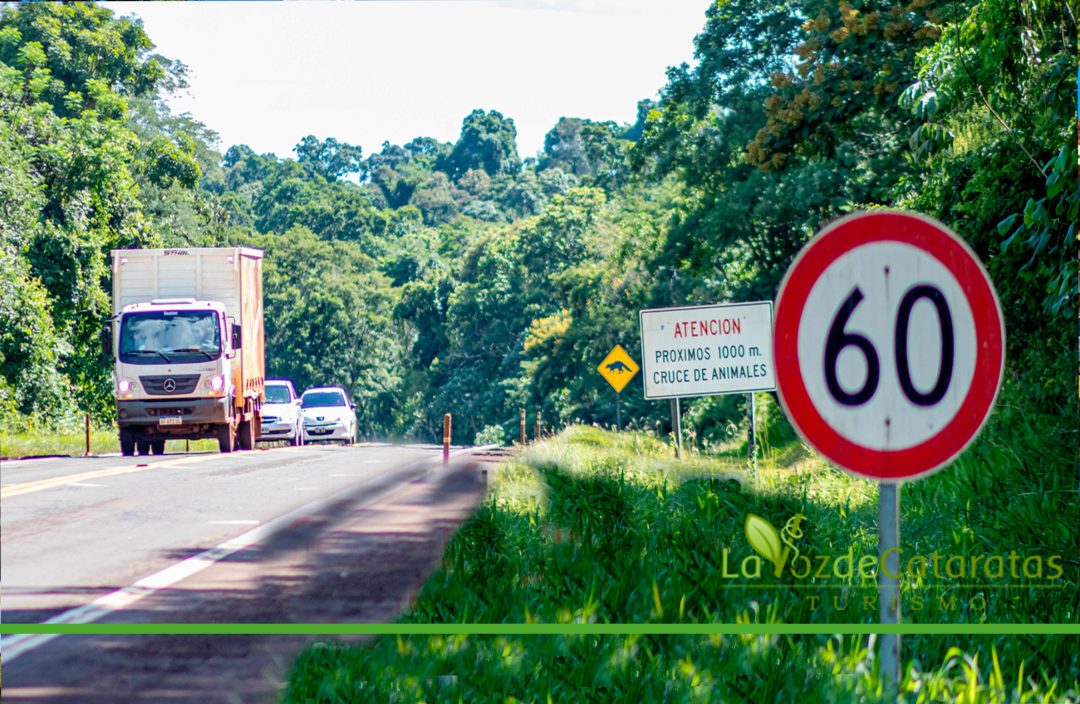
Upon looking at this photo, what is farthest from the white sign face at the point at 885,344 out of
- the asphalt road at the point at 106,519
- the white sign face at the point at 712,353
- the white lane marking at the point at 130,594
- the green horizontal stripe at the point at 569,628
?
the asphalt road at the point at 106,519

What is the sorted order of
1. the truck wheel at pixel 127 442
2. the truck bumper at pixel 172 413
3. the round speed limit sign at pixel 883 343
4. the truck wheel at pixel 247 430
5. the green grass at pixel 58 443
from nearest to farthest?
the round speed limit sign at pixel 883 343, the green grass at pixel 58 443, the truck wheel at pixel 127 442, the truck bumper at pixel 172 413, the truck wheel at pixel 247 430

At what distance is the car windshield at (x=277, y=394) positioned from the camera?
15.9ft

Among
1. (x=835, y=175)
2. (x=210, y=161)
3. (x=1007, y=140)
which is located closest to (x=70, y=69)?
(x=210, y=161)

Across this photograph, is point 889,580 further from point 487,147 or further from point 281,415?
point 281,415

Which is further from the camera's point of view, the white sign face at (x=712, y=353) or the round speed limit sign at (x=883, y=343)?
the white sign face at (x=712, y=353)

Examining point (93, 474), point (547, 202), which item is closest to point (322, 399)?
point (93, 474)

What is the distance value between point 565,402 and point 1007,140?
2142 mm

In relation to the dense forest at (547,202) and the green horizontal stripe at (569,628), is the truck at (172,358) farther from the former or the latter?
the green horizontal stripe at (569,628)

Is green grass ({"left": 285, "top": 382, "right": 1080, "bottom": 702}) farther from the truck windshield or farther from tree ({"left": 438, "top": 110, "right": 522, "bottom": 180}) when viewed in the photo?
the truck windshield

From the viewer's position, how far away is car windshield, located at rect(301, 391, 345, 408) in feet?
16.6

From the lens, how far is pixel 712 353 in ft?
14.9

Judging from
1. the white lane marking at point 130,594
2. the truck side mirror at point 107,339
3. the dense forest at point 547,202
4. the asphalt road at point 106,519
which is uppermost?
the dense forest at point 547,202

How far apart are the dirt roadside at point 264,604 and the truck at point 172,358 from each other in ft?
1.86

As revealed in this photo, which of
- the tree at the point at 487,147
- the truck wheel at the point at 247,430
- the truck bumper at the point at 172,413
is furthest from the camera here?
the truck wheel at the point at 247,430
